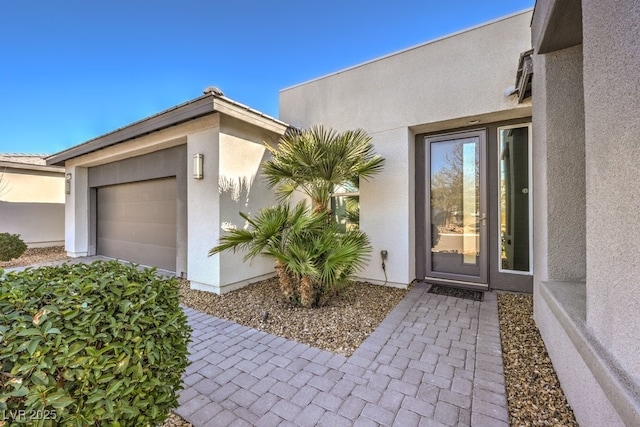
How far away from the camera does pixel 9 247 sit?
818 centimetres

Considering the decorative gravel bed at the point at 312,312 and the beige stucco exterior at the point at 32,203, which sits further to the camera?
the beige stucco exterior at the point at 32,203

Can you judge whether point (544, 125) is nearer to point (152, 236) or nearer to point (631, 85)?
point (631, 85)

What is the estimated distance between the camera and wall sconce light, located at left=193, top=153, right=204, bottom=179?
5.51m

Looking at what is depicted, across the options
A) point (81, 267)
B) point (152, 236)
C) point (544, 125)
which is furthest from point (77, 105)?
point (544, 125)

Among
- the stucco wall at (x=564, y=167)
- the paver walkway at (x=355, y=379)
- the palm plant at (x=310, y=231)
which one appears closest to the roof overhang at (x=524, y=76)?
the stucco wall at (x=564, y=167)

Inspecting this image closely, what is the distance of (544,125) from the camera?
3.23 meters

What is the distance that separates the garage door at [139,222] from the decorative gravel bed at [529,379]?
7.01m

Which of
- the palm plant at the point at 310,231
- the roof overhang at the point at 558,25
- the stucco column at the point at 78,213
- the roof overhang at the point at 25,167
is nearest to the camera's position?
the roof overhang at the point at 558,25

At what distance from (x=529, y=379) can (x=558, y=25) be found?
3.69 meters

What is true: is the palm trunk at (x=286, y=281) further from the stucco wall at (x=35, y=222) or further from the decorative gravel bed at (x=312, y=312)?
the stucco wall at (x=35, y=222)

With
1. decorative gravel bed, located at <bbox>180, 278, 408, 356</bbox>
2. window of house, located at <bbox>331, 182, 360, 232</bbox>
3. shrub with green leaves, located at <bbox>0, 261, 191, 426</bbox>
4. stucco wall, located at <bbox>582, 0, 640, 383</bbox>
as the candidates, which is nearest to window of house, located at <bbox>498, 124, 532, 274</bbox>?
decorative gravel bed, located at <bbox>180, 278, 408, 356</bbox>

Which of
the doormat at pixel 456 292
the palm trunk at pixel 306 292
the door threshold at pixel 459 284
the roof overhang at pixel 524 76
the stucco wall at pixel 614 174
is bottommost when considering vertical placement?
the doormat at pixel 456 292

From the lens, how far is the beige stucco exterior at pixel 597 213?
143 cm

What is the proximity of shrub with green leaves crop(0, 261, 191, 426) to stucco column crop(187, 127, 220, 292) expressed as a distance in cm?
352
